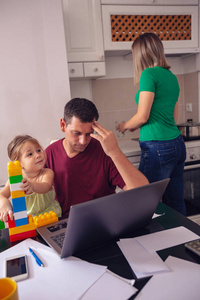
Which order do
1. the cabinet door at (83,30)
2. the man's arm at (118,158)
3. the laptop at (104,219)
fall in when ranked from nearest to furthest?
1. the laptop at (104,219)
2. the man's arm at (118,158)
3. the cabinet door at (83,30)

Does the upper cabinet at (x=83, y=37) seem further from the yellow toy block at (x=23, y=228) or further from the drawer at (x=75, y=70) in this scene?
the yellow toy block at (x=23, y=228)

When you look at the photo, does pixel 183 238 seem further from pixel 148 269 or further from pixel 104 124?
pixel 104 124

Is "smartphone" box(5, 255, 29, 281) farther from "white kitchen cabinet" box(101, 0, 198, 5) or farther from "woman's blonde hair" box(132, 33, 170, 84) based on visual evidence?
"white kitchen cabinet" box(101, 0, 198, 5)

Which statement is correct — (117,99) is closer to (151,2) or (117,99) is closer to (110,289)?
(151,2)

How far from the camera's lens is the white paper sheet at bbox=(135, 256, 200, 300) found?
0.56 metres

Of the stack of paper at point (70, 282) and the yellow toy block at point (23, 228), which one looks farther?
the yellow toy block at point (23, 228)

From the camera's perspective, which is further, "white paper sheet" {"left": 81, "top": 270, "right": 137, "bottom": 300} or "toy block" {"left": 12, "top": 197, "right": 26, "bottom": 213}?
"toy block" {"left": 12, "top": 197, "right": 26, "bottom": 213}

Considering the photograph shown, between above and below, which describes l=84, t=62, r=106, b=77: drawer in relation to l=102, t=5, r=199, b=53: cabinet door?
below

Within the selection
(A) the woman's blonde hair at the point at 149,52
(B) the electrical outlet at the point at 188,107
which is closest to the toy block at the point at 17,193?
(A) the woman's blonde hair at the point at 149,52

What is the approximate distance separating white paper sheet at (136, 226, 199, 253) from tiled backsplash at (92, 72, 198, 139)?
72.5 inches

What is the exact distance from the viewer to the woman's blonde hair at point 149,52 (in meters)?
1.70

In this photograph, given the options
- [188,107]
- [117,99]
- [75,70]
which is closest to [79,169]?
[75,70]

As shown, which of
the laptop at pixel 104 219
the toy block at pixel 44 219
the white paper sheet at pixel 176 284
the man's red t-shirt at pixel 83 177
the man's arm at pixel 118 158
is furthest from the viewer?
the man's red t-shirt at pixel 83 177

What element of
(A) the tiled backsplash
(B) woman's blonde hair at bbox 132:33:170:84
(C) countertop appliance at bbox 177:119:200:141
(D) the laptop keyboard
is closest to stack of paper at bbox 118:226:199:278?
(D) the laptop keyboard
